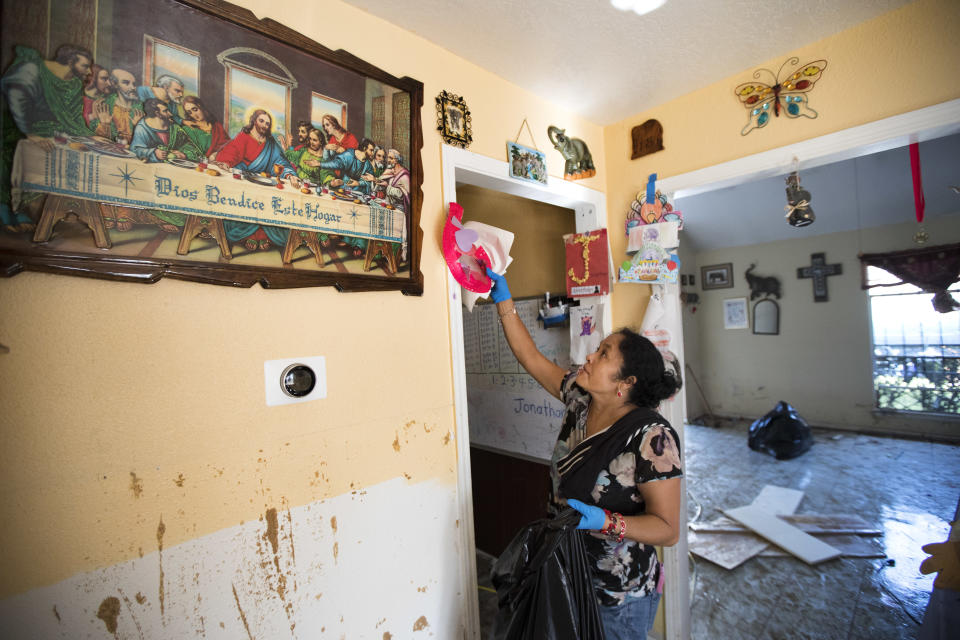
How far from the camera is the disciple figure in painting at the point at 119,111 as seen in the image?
832mm

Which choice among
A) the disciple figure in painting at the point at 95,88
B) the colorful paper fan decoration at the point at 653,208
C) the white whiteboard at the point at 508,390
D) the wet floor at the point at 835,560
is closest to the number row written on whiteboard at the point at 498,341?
the white whiteboard at the point at 508,390

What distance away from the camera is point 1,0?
737mm

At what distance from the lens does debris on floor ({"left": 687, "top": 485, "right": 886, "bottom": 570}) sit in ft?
8.84

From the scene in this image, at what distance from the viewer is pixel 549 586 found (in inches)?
41.8

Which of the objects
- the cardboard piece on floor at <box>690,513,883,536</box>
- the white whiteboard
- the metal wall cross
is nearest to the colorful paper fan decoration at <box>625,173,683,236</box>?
the white whiteboard

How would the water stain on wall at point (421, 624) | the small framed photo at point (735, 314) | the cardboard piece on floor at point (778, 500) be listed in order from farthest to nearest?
the small framed photo at point (735, 314)
the cardboard piece on floor at point (778, 500)
the water stain on wall at point (421, 624)

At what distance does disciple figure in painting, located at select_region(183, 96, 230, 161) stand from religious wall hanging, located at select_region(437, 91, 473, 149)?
70 centimetres

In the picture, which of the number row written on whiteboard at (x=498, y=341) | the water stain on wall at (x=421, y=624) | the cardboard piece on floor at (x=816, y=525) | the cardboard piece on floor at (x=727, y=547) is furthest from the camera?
the cardboard piece on floor at (x=816, y=525)

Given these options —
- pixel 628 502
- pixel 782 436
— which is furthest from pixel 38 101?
pixel 782 436

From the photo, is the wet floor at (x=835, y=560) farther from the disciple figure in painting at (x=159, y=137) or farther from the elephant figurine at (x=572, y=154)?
the disciple figure in painting at (x=159, y=137)

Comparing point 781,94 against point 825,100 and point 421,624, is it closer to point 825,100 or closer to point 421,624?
point 825,100

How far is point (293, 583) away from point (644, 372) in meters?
1.14

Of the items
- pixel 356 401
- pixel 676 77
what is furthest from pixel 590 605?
pixel 676 77

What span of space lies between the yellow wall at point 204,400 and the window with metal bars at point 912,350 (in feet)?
19.9
